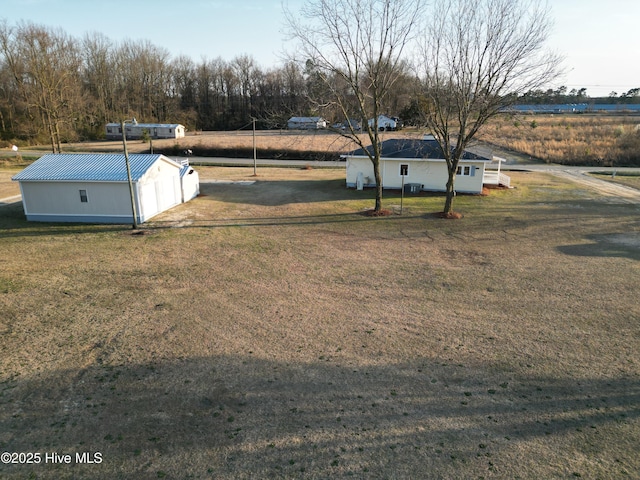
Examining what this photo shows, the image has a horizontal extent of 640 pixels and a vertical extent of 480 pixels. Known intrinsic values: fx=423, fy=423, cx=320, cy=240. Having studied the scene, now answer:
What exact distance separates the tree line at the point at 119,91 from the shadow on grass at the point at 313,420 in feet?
55.2

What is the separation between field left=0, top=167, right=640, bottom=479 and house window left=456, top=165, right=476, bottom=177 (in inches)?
388

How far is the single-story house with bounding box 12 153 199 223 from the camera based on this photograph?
21.7m

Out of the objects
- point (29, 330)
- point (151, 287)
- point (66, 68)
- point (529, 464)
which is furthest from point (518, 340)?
point (66, 68)

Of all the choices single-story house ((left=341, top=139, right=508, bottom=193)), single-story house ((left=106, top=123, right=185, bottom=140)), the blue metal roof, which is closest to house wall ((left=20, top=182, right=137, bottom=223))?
the blue metal roof

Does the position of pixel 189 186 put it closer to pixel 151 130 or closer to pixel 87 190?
pixel 87 190

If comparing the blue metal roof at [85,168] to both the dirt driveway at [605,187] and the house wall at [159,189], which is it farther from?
the dirt driveway at [605,187]

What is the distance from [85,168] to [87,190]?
1.47 m

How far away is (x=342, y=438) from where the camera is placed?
23.3 feet

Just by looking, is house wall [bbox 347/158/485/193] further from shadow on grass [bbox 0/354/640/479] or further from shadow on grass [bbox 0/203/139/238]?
shadow on grass [bbox 0/354/640/479]

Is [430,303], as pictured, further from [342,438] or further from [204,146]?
[204,146]

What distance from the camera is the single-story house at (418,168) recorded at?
28594 millimetres

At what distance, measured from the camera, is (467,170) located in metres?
28.8

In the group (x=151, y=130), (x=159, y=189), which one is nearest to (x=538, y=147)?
(x=159, y=189)

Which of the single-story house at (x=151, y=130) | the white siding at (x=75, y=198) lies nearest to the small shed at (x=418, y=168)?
the white siding at (x=75, y=198)
